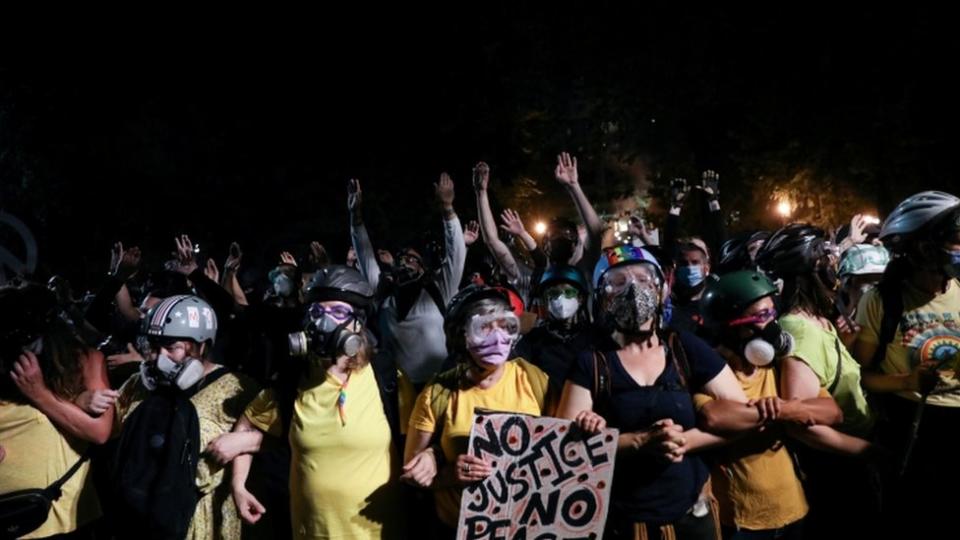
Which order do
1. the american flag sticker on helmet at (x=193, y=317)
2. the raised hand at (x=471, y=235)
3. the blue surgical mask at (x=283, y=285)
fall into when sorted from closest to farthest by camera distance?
the american flag sticker on helmet at (x=193, y=317), the blue surgical mask at (x=283, y=285), the raised hand at (x=471, y=235)

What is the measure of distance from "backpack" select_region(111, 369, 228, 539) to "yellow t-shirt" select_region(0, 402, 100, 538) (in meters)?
0.32

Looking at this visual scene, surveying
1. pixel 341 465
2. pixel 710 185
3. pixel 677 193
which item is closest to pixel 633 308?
pixel 341 465

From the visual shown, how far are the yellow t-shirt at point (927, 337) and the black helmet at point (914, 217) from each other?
31 centimetres

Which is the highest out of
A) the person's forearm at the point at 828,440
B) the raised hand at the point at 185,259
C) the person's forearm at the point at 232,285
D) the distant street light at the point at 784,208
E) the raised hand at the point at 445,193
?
the distant street light at the point at 784,208

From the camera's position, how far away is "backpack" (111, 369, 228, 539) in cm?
427

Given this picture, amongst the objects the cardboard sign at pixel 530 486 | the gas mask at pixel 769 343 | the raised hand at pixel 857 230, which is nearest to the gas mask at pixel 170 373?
the cardboard sign at pixel 530 486

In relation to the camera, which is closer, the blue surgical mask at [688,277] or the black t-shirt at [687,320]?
the black t-shirt at [687,320]

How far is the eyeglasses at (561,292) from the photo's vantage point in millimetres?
5543

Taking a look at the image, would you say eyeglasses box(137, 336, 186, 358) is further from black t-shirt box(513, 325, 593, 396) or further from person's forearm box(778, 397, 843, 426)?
person's forearm box(778, 397, 843, 426)

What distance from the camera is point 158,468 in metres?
4.31

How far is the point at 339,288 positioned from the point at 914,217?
3.53 metres

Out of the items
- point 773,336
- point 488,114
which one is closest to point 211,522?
point 773,336

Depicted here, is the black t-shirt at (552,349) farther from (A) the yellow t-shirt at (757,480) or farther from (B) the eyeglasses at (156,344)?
(B) the eyeglasses at (156,344)

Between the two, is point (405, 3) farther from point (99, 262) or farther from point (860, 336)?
point (860, 336)
